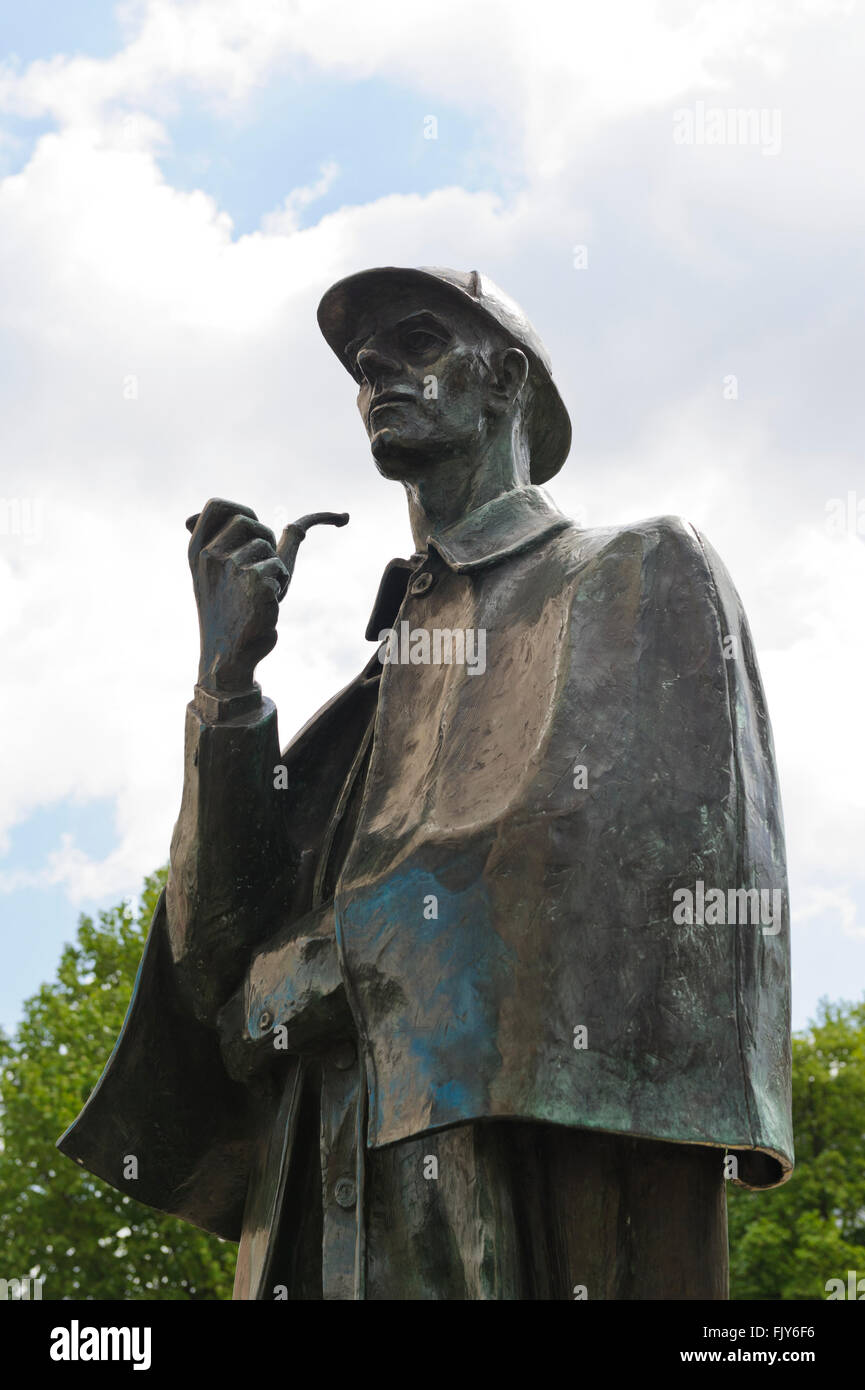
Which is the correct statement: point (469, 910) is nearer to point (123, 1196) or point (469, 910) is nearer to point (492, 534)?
point (492, 534)

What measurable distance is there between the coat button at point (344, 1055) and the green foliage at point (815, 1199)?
19500 millimetres

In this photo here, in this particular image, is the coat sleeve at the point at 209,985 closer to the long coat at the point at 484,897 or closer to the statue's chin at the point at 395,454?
the long coat at the point at 484,897

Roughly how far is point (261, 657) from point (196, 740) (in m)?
0.33

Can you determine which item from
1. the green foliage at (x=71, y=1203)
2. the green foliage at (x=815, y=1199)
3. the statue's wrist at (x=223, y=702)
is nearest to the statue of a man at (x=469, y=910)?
the statue's wrist at (x=223, y=702)

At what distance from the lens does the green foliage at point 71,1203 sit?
2189cm

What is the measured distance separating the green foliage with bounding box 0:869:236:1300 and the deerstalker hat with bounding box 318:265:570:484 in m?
16.2

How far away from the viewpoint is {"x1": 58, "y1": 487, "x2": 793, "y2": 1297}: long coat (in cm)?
442

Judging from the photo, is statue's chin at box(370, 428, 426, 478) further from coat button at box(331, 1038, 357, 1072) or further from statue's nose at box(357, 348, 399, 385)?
coat button at box(331, 1038, 357, 1072)

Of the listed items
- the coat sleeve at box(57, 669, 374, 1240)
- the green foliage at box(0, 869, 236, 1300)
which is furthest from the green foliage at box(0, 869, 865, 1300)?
the coat sleeve at box(57, 669, 374, 1240)

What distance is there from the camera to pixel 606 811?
4.57 meters

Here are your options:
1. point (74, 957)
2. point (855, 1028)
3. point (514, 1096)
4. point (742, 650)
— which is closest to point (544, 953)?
point (514, 1096)

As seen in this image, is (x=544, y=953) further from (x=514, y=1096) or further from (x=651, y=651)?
(x=651, y=651)

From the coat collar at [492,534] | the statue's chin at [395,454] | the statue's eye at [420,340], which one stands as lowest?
the coat collar at [492,534]
